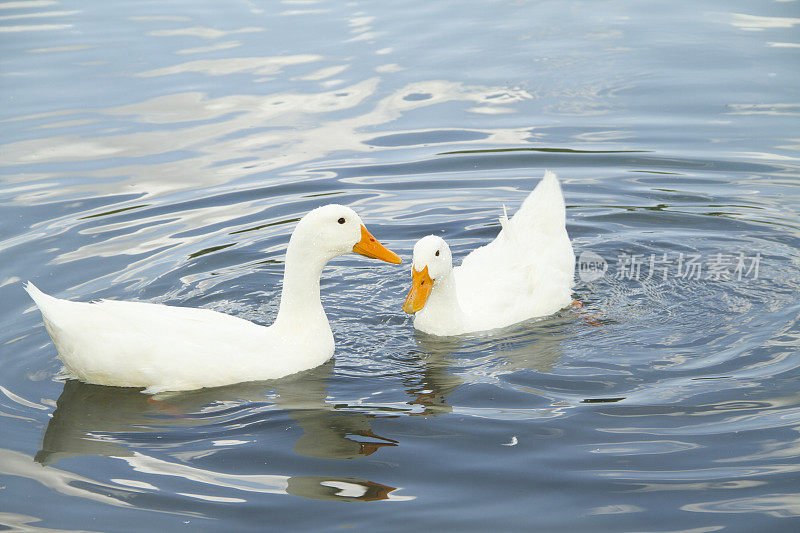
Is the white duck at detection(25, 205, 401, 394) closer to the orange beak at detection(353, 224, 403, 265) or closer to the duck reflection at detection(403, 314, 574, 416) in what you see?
the orange beak at detection(353, 224, 403, 265)

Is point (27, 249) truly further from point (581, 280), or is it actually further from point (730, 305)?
point (730, 305)

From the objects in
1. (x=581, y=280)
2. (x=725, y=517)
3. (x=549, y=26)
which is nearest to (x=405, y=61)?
(x=549, y=26)

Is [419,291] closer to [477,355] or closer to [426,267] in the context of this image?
[426,267]

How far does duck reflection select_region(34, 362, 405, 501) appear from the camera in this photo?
5.78 m

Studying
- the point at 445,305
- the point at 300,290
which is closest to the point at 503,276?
the point at 445,305

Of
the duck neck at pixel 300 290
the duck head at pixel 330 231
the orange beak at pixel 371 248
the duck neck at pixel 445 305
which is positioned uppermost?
the duck head at pixel 330 231

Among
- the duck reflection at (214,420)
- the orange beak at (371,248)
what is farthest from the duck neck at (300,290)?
the duck reflection at (214,420)

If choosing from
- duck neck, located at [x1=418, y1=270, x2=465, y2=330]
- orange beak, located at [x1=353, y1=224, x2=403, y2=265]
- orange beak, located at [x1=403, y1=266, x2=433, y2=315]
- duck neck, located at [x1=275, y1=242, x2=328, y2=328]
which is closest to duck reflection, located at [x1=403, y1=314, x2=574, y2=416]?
duck neck, located at [x1=418, y1=270, x2=465, y2=330]

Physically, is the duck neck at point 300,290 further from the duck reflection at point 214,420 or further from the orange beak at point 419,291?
the orange beak at point 419,291

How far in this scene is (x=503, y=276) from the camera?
8.58 m

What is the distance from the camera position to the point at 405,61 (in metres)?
14.9

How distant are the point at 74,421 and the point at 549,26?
1194 cm

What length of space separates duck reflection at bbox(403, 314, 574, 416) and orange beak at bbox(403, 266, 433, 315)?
1.26ft

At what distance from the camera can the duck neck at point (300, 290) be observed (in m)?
7.31
